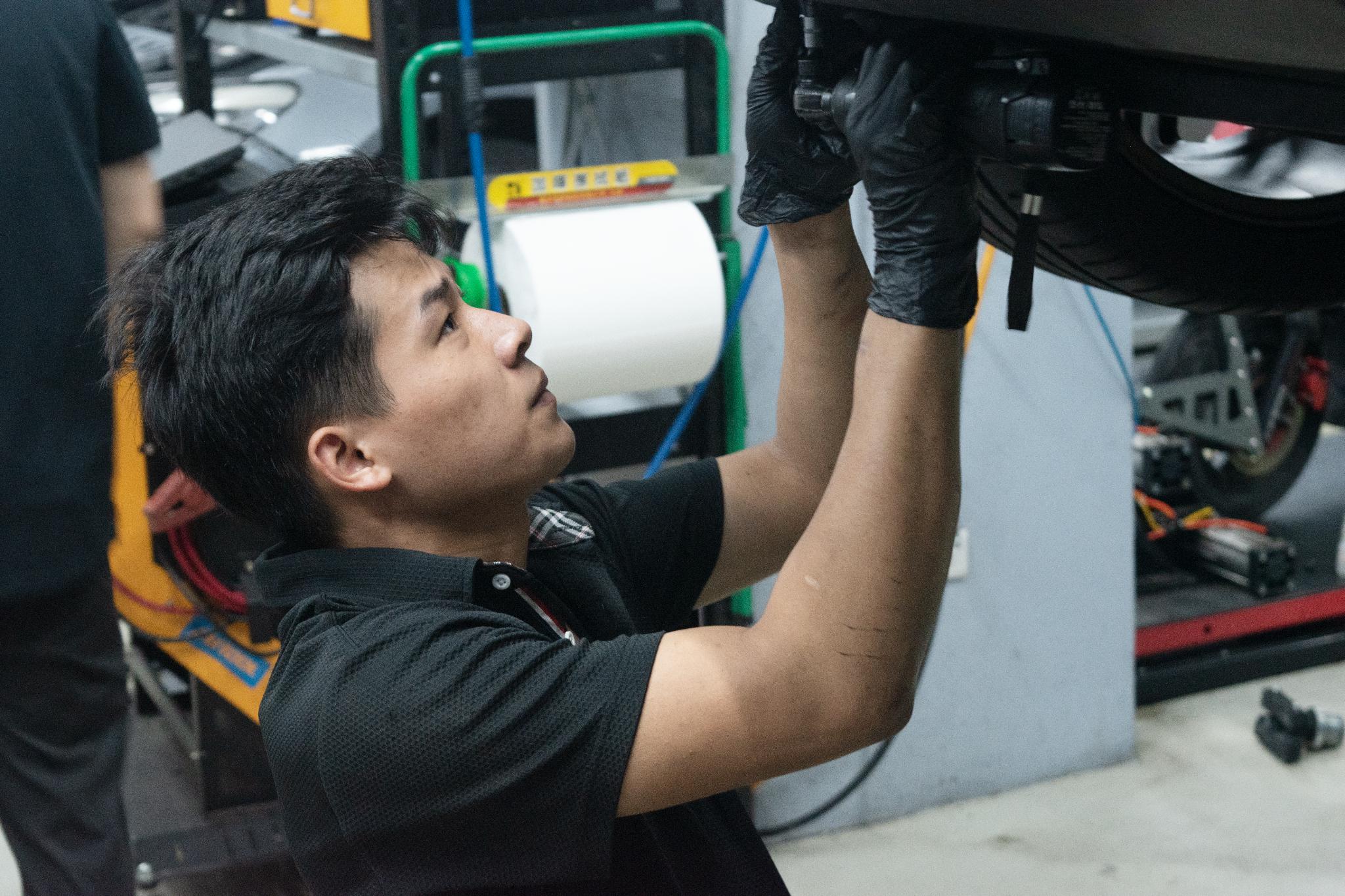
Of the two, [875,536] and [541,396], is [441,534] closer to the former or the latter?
[541,396]

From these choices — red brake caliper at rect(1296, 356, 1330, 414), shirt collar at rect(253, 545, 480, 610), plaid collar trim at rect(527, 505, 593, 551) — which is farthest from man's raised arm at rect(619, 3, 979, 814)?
red brake caliper at rect(1296, 356, 1330, 414)

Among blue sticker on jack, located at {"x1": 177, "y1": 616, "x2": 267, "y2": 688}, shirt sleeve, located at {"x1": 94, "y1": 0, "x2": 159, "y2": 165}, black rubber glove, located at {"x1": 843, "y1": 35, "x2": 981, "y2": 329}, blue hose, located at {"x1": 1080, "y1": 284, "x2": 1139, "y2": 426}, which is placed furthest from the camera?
blue hose, located at {"x1": 1080, "y1": 284, "x2": 1139, "y2": 426}

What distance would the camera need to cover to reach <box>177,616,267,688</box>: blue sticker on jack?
8.05 ft

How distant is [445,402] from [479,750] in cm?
28

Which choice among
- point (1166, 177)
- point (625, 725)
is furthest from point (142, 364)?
point (1166, 177)

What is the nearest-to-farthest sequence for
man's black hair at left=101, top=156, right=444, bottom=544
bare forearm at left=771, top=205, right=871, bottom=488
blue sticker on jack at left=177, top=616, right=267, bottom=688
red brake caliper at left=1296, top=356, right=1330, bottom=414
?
1. man's black hair at left=101, top=156, right=444, bottom=544
2. bare forearm at left=771, top=205, right=871, bottom=488
3. blue sticker on jack at left=177, top=616, right=267, bottom=688
4. red brake caliper at left=1296, top=356, right=1330, bottom=414

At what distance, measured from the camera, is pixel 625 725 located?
95 centimetres

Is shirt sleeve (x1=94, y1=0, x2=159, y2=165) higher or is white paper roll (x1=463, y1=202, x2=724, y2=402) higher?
shirt sleeve (x1=94, y1=0, x2=159, y2=165)

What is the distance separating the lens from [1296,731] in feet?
9.37

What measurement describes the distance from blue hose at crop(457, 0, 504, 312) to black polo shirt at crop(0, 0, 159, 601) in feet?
1.50

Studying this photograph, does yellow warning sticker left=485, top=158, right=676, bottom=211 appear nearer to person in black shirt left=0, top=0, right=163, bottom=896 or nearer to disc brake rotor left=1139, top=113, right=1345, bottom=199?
person in black shirt left=0, top=0, right=163, bottom=896

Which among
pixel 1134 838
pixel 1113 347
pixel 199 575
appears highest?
pixel 1113 347

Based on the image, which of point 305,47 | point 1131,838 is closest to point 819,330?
point 305,47

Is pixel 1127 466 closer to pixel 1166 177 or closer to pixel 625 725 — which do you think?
pixel 1166 177
